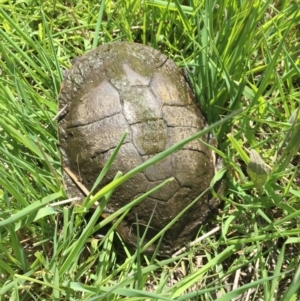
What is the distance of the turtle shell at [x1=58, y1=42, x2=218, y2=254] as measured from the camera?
1746 millimetres

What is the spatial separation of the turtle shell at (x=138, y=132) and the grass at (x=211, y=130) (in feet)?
0.28

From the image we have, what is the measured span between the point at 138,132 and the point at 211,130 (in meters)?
0.30

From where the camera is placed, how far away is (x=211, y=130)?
1.87 m

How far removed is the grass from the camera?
5.75ft

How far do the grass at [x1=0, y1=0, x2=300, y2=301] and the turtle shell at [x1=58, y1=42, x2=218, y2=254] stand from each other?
0.09 metres

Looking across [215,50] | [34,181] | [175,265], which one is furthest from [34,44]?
[175,265]

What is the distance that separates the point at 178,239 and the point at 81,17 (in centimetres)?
109

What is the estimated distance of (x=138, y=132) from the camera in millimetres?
1741

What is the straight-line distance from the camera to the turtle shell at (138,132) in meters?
1.75

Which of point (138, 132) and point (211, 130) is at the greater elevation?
point (138, 132)

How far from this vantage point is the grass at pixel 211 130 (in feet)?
5.75

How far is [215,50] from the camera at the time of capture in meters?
1.85

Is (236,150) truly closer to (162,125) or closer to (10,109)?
(162,125)

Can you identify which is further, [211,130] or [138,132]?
[211,130]
